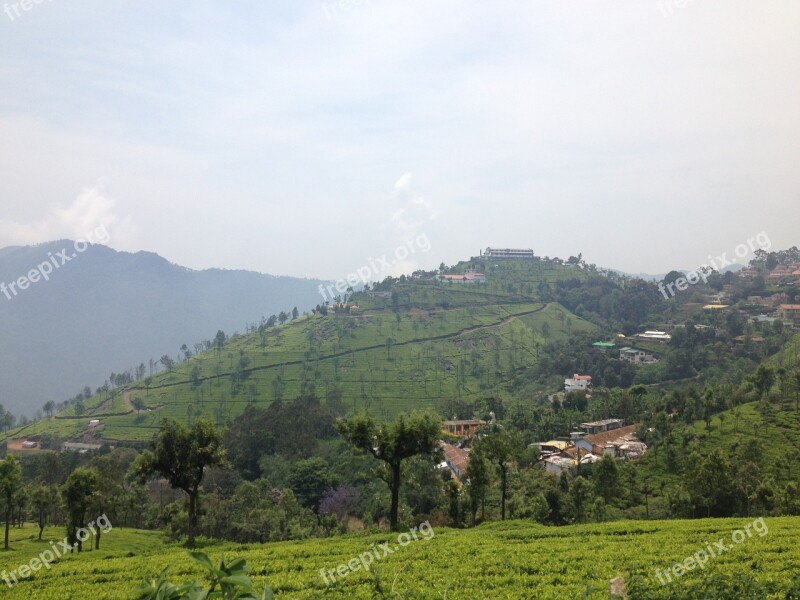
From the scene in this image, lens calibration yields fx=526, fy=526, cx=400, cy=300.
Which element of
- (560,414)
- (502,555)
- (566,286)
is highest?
(566,286)

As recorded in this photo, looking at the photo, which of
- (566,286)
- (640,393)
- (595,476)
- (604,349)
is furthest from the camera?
(566,286)

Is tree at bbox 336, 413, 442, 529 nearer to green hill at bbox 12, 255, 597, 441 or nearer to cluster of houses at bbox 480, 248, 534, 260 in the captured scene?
green hill at bbox 12, 255, 597, 441

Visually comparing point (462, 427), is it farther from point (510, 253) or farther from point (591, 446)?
point (510, 253)

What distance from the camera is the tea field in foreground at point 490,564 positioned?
9.88 m

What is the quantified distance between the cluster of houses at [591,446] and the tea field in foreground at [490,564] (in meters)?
24.1

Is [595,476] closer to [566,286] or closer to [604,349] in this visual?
[604,349]

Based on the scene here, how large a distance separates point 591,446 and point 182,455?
37426mm

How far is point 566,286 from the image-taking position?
433 ft

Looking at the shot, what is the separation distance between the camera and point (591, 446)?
46125 mm

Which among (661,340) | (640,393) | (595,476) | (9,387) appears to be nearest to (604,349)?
(661,340)

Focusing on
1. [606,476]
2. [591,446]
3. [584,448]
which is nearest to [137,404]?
[584,448]

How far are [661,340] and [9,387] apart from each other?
185 metres

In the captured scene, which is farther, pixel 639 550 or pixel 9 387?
pixel 9 387

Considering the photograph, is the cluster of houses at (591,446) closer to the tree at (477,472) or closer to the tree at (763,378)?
the tree at (763,378)
